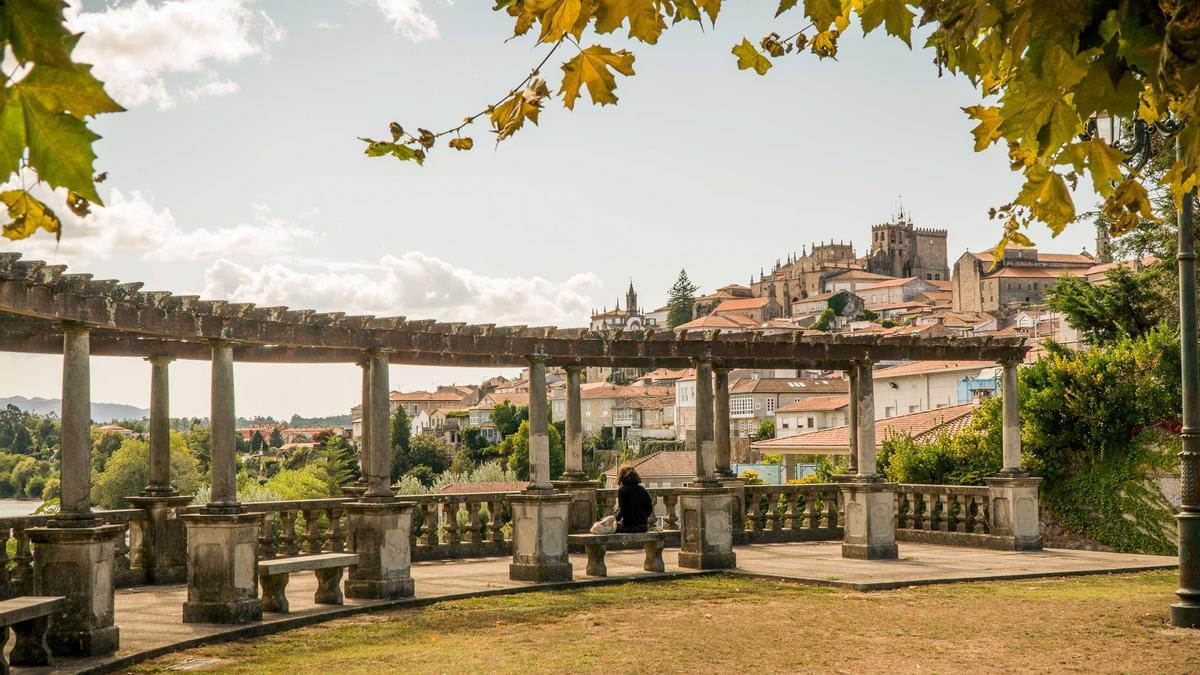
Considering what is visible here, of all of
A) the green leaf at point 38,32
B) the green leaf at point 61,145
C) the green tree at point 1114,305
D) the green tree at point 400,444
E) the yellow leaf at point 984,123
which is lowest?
the green tree at point 400,444

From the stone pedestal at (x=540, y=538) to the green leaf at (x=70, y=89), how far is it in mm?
13172

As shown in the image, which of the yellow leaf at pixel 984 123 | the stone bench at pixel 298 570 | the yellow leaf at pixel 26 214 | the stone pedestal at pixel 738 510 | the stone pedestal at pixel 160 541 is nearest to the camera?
the yellow leaf at pixel 26 214

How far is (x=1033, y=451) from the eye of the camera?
20.7m

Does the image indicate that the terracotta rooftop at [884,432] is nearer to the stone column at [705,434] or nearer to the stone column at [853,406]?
the stone column at [853,406]

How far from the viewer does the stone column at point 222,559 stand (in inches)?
456

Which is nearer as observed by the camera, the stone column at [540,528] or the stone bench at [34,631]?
the stone bench at [34,631]

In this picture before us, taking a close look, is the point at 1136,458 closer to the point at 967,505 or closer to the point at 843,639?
the point at 967,505

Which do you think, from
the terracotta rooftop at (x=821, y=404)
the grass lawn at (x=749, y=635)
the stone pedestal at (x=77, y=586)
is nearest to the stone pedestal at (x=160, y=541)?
the grass lawn at (x=749, y=635)

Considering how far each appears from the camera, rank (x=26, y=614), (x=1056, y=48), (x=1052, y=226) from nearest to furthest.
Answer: (x=1056, y=48) → (x=1052, y=226) → (x=26, y=614)

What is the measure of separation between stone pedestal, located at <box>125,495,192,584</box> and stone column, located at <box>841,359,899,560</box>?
9.30 m

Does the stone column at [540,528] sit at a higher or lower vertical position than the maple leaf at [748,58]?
lower

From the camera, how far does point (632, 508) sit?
639 inches

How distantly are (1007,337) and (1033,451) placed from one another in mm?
3234

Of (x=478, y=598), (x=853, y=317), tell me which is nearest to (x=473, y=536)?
(x=478, y=598)
